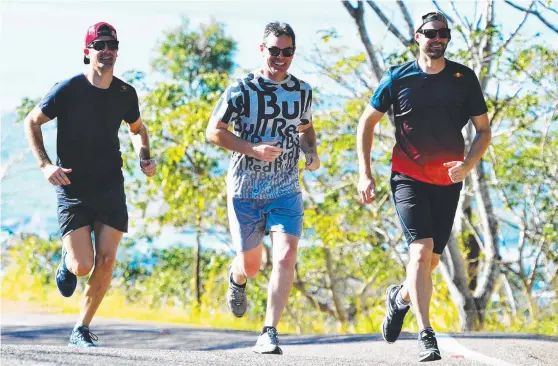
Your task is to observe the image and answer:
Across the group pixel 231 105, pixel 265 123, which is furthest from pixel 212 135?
pixel 265 123

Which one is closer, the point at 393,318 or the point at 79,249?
the point at 79,249

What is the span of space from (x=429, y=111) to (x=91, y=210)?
95.7 inches

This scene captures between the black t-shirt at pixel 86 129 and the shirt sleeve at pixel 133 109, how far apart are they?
100mm

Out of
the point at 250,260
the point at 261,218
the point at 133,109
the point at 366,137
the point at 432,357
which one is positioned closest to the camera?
A: the point at 432,357

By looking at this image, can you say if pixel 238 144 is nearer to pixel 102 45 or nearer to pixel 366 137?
pixel 366 137

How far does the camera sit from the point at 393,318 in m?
7.95

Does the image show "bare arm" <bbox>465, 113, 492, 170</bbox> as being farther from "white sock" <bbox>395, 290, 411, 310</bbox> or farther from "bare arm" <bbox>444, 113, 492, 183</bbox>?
"white sock" <bbox>395, 290, 411, 310</bbox>

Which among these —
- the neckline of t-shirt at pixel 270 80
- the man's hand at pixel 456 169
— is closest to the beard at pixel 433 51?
the man's hand at pixel 456 169

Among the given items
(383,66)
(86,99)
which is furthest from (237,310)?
(383,66)

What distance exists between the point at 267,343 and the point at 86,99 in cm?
209

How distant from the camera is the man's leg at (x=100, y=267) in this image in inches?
301

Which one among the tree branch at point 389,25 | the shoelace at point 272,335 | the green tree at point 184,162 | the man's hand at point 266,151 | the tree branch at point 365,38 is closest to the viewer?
the man's hand at point 266,151

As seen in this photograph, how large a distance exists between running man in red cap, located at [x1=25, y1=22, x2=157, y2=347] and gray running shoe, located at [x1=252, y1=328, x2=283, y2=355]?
123 centimetres

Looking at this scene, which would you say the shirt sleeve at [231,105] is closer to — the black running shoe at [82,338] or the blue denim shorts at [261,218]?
the blue denim shorts at [261,218]
